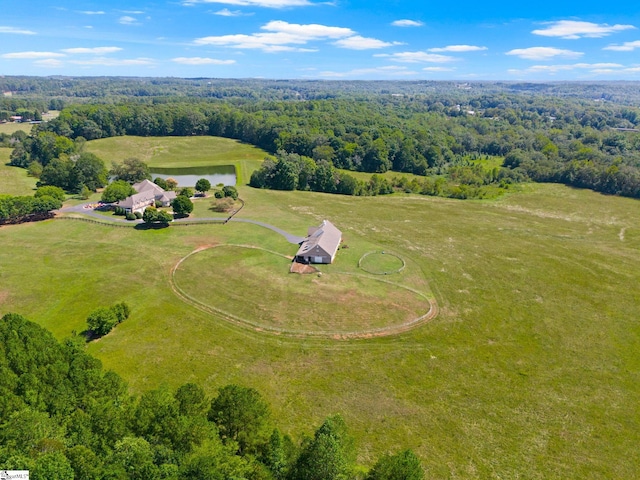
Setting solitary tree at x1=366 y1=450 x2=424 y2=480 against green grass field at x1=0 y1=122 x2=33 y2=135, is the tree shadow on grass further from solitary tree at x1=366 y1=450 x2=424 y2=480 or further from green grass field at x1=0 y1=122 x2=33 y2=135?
green grass field at x1=0 y1=122 x2=33 y2=135

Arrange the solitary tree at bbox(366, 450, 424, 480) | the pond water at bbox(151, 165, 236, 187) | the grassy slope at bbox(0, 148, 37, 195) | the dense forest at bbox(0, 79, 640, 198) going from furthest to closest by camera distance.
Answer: the pond water at bbox(151, 165, 236, 187), the dense forest at bbox(0, 79, 640, 198), the grassy slope at bbox(0, 148, 37, 195), the solitary tree at bbox(366, 450, 424, 480)

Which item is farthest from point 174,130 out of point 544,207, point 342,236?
point 544,207

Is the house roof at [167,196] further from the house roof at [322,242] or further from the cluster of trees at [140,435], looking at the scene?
the cluster of trees at [140,435]

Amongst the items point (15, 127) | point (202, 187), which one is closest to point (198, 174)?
point (202, 187)

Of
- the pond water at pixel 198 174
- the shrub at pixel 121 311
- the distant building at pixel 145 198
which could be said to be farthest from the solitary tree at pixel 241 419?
the pond water at pixel 198 174

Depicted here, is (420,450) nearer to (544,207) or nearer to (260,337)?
(260,337)

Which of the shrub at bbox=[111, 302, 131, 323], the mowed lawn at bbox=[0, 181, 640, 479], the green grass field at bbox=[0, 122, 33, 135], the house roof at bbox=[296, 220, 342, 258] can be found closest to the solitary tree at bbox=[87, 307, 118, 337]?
the shrub at bbox=[111, 302, 131, 323]
